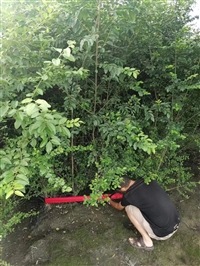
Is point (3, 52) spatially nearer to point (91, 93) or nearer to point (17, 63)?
point (17, 63)

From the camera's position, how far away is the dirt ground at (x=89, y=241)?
249cm

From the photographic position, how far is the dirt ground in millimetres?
2488

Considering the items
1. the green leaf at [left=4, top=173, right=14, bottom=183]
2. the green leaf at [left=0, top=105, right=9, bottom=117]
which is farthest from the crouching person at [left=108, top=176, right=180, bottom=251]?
the green leaf at [left=0, top=105, right=9, bottom=117]

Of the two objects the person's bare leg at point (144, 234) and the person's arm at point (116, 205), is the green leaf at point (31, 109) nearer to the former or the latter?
the person's bare leg at point (144, 234)

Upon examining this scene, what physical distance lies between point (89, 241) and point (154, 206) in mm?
870

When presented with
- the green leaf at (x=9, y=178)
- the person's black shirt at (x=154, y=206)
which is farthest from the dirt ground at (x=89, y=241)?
the green leaf at (x=9, y=178)

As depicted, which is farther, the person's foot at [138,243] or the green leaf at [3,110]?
the person's foot at [138,243]

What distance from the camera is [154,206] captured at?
2492mm

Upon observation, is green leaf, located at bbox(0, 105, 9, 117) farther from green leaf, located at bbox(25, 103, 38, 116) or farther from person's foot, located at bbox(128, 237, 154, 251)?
person's foot, located at bbox(128, 237, 154, 251)

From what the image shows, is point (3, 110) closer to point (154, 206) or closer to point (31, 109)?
point (31, 109)

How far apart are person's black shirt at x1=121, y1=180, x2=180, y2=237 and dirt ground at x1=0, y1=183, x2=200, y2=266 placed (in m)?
0.32

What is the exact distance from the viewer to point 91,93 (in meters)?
2.41

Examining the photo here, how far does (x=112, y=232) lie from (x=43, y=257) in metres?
0.84

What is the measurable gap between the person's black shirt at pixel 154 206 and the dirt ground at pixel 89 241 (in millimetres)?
320
